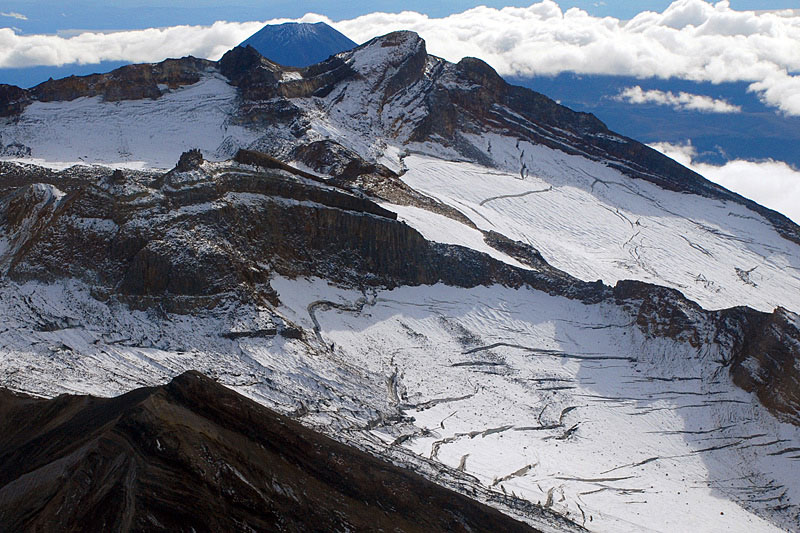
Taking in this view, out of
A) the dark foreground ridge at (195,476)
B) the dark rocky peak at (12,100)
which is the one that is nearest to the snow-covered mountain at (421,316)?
the dark rocky peak at (12,100)

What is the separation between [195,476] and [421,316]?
22580 mm

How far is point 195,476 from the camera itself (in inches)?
675

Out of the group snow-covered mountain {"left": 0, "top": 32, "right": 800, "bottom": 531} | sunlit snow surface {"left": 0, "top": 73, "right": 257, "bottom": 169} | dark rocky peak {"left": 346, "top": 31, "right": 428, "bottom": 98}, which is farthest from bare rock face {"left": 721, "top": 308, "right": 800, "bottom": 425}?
dark rocky peak {"left": 346, "top": 31, "right": 428, "bottom": 98}

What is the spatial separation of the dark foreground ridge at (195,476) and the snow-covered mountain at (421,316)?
5500mm

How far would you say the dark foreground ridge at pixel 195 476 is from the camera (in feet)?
54.0

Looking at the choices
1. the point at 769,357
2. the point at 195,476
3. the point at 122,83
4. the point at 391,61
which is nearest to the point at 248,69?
the point at 122,83

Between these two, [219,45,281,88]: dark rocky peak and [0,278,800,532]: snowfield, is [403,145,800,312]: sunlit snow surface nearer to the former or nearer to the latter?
[0,278,800,532]: snowfield

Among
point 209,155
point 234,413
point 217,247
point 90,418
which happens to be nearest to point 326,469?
point 234,413

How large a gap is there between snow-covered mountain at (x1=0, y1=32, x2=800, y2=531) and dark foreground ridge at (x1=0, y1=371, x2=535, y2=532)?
5500mm

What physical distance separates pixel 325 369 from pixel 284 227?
10314 millimetres

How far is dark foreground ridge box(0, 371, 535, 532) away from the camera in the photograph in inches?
648

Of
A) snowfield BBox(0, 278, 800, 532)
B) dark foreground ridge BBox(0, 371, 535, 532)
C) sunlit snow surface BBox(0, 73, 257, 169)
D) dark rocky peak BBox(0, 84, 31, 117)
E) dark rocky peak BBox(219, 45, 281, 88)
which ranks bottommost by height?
snowfield BBox(0, 278, 800, 532)

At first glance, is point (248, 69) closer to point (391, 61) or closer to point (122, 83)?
point (122, 83)

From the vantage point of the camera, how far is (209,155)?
2217 inches
